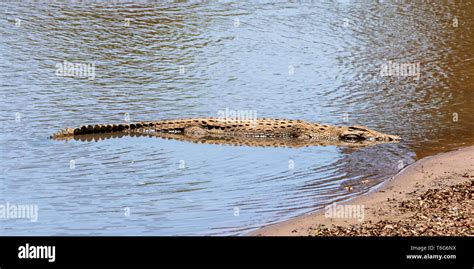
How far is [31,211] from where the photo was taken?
10.4 metres

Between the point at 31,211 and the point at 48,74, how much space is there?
882 cm

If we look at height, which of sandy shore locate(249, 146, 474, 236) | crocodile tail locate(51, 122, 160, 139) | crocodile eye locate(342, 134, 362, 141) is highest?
crocodile tail locate(51, 122, 160, 139)

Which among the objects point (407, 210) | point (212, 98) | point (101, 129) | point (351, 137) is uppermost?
point (212, 98)

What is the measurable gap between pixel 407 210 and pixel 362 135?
15.0 ft

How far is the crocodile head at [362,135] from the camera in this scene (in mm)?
14609

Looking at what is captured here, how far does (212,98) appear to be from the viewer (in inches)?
697

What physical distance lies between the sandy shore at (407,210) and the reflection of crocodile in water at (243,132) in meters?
2.27

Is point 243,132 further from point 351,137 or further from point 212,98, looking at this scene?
point 212,98

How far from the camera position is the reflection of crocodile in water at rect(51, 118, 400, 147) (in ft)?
48.1

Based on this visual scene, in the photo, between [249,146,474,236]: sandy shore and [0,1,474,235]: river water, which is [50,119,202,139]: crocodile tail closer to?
[0,1,474,235]: river water

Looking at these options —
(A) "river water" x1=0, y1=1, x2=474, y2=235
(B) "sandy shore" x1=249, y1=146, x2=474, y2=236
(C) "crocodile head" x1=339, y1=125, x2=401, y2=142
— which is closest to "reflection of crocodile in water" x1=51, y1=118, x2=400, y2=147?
(C) "crocodile head" x1=339, y1=125, x2=401, y2=142

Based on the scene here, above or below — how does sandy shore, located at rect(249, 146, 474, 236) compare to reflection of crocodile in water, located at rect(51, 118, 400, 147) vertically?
below

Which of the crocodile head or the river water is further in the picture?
the crocodile head

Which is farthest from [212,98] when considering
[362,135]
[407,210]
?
[407,210]
